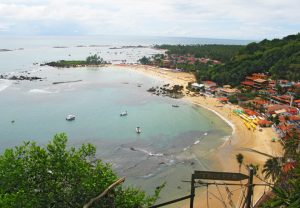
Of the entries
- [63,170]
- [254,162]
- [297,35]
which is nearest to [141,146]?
[254,162]

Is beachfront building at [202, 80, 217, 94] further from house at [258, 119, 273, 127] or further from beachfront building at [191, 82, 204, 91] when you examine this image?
house at [258, 119, 273, 127]

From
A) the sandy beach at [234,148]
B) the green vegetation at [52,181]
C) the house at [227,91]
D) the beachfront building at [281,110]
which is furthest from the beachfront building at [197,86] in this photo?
the green vegetation at [52,181]

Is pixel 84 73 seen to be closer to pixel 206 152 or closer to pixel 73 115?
pixel 73 115

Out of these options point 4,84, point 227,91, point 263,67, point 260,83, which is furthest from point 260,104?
point 4,84

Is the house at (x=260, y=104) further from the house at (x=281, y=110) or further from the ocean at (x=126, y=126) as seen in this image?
the ocean at (x=126, y=126)

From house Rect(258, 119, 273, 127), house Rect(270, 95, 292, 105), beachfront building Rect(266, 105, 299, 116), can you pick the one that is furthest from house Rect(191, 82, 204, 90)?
house Rect(258, 119, 273, 127)

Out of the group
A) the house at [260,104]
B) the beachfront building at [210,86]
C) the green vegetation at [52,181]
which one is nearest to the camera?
the green vegetation at [52,181]

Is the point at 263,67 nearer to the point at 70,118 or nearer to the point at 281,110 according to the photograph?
the point at 281,110

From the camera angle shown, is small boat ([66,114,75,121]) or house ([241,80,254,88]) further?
house ([241,80,254,88])
